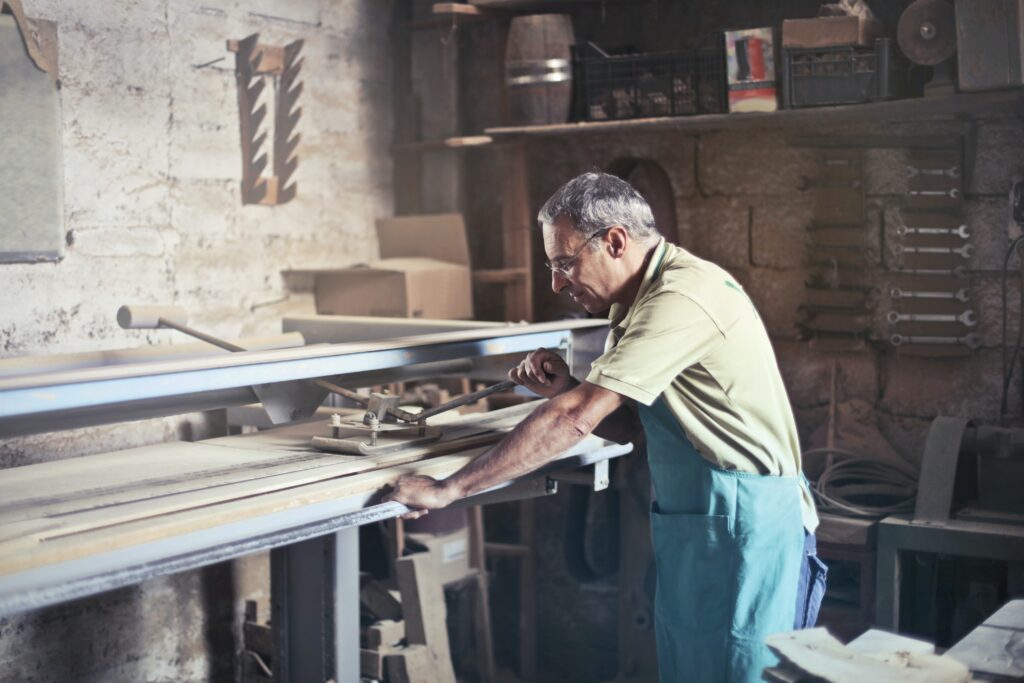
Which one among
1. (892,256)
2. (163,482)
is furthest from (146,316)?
(892,256)

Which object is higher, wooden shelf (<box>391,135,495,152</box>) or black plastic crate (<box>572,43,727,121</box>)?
black plastic crate (<box>572,43,727,121</box>)

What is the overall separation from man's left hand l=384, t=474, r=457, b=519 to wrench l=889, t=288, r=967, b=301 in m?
2.29

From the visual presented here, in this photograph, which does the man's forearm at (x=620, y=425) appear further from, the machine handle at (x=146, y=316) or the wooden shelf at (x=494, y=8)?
the wooden shelf at (x=494, y=8)

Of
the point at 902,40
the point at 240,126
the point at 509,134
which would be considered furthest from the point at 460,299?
the point at 902,40

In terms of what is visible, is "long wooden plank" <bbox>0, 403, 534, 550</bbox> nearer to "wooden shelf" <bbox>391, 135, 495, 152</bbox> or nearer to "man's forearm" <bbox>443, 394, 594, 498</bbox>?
"man's forearm" <bbox>443, 394, 594, 498</bbox>

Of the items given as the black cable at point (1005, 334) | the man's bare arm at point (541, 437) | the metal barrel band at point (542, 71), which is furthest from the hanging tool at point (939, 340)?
the man's bare arm at point (541, 437)

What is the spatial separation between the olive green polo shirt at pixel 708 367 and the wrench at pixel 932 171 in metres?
1.74

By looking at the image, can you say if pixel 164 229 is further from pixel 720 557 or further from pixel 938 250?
pixel 938 250

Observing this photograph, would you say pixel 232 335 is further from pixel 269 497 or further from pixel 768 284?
pixel 269 497

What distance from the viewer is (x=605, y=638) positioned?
180 inches

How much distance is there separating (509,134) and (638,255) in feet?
6.14

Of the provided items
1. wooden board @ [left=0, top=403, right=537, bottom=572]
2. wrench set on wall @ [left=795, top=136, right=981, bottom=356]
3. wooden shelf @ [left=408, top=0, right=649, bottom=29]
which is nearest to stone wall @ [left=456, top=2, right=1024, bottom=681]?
wrench set on wall @ [left=795, top=136, right=981, bottom=356]

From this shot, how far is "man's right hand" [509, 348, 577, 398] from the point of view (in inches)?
99.5

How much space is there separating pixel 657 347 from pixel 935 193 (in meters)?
2.06
